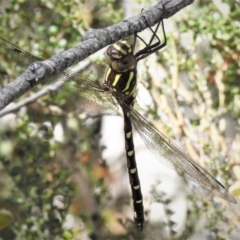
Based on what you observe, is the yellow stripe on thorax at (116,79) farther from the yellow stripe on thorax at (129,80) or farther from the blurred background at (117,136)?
the blurred background at (117,136)

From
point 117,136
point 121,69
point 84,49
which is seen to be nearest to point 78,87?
point 121,69

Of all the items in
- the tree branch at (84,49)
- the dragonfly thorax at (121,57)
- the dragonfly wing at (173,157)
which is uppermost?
the dragonfly thorax at (121,57)

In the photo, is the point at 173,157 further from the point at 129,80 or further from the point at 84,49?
the point at 84,49

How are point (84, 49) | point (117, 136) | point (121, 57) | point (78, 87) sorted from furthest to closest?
A: point (117, 136), point (78, 87), point (121, 57), point (84, 49)

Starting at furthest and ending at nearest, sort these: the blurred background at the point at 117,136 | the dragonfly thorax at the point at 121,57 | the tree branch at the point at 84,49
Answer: the blurred background at the point at 117,136, the dragonfly thorax at the point at 121,57, the tree branch at the point at 84,49

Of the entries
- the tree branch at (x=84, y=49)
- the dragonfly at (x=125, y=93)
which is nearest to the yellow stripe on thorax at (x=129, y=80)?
the dragonfly at (x=125, y=93)

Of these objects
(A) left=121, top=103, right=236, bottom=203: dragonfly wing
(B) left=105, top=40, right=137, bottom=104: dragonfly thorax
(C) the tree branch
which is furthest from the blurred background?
(C) the tree branch

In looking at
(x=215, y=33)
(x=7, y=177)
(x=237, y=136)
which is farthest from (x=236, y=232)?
(x=7, y=177)

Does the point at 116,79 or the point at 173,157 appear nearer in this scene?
the point at 116,79
